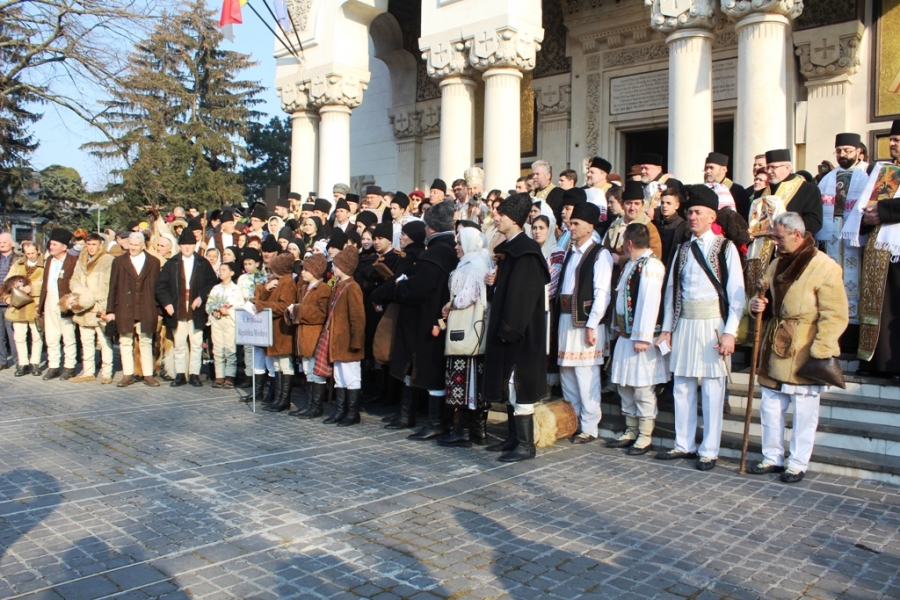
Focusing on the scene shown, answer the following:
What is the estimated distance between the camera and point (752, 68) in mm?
9914

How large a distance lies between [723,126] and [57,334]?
1273cm

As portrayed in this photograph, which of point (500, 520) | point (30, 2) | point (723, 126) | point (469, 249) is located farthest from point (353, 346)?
point (30, 2)

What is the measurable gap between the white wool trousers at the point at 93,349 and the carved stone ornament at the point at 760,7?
988cm

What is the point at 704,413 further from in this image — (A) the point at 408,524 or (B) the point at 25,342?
(B) the point at 25,342

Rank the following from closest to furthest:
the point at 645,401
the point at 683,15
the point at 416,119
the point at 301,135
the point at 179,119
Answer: the point at 645,401 → the point at 683,15 → the point at 301,135 → the point at 416,119 → the point at 179,119

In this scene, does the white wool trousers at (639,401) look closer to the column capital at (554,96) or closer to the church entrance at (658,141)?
the church entrance at (658,141)

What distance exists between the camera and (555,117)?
16.3 m

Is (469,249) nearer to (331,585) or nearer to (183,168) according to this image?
(331,585)

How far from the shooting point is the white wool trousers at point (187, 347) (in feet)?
34.1

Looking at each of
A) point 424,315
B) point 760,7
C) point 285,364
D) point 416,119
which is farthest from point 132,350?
point 416,119

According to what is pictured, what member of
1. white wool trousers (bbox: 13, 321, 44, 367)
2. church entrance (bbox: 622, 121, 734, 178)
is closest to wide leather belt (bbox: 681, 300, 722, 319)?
church entrance (bbox: 622, 121, 734, 178)

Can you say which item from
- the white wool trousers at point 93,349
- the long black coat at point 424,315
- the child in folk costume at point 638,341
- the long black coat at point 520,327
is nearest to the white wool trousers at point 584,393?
the child in folk costume at point 638,341

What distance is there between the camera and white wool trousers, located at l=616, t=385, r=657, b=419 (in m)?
6.58

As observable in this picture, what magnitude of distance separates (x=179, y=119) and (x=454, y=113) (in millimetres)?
27586
